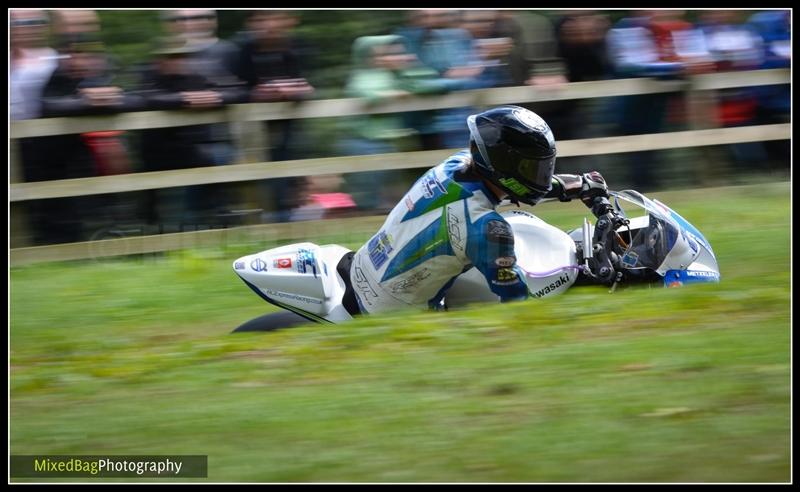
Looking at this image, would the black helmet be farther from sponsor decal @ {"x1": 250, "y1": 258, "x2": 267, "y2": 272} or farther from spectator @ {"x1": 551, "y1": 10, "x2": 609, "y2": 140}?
spectator @ {"x1": 551, "y1": 10, "x2": 609, "y2": 140}

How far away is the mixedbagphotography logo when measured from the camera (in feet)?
14.5

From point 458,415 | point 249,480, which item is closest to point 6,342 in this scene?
point 249,480

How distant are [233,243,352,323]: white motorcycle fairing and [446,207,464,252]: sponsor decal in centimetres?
84

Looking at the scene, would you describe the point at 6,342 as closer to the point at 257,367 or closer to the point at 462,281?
the point at 257,367

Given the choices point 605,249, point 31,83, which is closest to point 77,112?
point 31,83

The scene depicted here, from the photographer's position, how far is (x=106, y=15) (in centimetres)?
1166

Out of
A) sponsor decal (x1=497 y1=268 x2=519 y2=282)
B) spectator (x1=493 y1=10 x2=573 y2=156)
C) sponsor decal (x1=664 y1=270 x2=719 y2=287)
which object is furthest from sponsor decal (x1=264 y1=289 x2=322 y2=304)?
spectator (x1=493 y1=10 x2=573 y2=156)

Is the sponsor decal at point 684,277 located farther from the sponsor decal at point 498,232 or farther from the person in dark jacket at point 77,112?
the person in dark jacket at point 77,112

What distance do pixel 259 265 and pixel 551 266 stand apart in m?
1.67

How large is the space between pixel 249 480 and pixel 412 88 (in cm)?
562

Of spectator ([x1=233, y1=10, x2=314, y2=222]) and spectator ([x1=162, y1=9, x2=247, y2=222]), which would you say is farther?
spectator ([x1=233, y1=10, x2=314, y2=222])

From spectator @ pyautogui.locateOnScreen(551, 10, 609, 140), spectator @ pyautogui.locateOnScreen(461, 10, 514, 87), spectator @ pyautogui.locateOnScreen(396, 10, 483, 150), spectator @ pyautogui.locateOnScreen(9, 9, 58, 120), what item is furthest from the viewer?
spectator @ pyautogui.locateOnScreen(551, 10, 609, 140)

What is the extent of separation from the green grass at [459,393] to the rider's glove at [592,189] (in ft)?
1.80

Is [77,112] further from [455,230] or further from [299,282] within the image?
[455,230]
